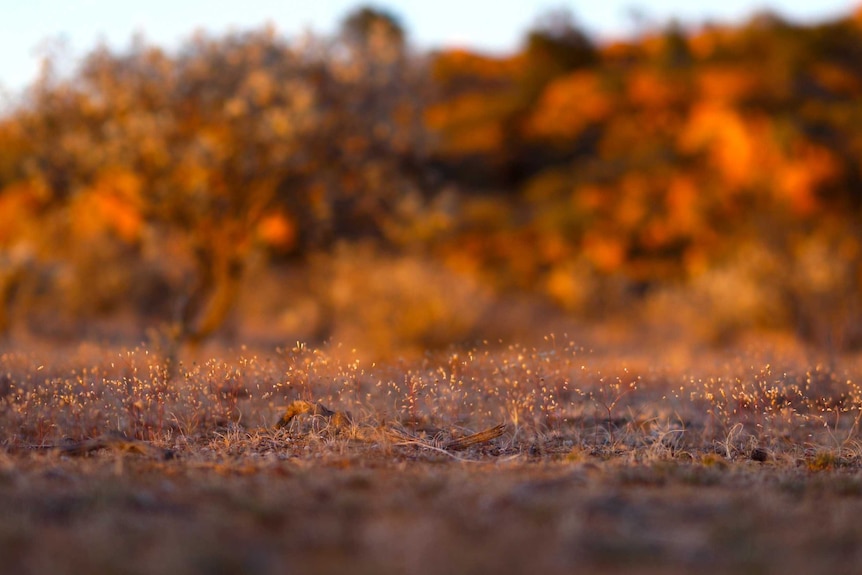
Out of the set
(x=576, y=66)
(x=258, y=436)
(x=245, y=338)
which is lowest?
(x=245, y=338)

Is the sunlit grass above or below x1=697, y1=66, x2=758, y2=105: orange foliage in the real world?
below

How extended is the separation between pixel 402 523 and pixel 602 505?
0.91 m

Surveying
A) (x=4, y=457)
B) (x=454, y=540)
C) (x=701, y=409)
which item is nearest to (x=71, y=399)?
(x=4, y=457)

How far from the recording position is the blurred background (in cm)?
1084

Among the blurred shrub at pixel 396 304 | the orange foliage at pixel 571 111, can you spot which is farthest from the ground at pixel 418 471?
the orange foliage at pixel 571 111

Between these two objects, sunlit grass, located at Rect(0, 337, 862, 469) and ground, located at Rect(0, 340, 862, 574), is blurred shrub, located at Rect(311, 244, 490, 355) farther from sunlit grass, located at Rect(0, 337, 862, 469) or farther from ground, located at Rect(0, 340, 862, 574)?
sunlit grass, located at Rect(0, 337, 862, 469)

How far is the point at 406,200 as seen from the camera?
455 inches

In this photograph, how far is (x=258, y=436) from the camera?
16.9ft

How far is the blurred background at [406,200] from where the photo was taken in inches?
427

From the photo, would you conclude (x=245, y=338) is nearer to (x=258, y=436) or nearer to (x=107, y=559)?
(x=258, y=436)

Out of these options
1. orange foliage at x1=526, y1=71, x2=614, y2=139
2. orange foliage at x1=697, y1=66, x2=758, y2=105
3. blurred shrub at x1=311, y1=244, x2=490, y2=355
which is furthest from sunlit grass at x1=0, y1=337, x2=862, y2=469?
orange foliage at x1=526, y1=71, x2=614, y2=139

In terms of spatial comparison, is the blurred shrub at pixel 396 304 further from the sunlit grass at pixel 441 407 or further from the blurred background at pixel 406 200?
the sunlit grass at pixel 441 407

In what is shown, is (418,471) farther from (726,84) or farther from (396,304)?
(726,84)

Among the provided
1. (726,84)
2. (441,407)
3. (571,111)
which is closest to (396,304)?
(441,407)
